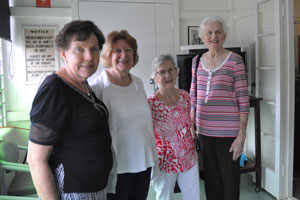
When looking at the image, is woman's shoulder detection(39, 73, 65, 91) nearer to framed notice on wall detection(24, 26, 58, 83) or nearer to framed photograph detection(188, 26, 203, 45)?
framed notice on wall detection(24, 26, 58, 83)

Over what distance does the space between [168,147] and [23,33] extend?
2.22 metres

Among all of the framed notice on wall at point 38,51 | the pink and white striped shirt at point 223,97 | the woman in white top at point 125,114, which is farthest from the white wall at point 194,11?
the woman in white top at point 125,114

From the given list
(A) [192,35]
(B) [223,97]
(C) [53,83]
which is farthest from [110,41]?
(A) [192,35]

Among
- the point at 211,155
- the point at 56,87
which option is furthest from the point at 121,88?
the point at 211,155

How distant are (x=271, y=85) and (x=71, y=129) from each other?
2355mm

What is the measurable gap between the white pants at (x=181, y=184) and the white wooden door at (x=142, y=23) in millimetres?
1681

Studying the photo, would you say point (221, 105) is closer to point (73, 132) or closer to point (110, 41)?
point (110, 41)

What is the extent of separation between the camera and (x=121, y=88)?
55.5 inches

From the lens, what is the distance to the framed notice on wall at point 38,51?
9.68 ft

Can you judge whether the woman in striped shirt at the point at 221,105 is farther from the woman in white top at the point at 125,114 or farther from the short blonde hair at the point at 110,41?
the short blonde hair at the point at 110,41

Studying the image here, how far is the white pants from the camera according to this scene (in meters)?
1.69

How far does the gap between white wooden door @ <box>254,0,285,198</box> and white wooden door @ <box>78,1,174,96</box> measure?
1038mm

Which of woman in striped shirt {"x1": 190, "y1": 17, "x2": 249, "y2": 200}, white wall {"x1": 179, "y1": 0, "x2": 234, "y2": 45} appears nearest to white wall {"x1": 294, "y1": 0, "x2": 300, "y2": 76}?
white wall {"x1": 179, "y1": 0, "x2": 234, "y2": 45}

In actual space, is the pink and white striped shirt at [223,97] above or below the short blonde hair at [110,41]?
below
